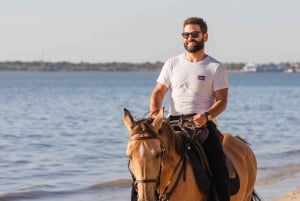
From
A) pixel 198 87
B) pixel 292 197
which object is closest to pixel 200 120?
pixel 198 87

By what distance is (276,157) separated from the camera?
75.1 feet

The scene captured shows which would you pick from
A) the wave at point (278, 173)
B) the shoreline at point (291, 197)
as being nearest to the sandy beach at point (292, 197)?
the shoreline at point (291, 197)

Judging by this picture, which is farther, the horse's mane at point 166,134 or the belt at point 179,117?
the belt at point 179,117

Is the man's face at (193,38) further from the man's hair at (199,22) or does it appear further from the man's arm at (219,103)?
the man's arm at (219,103)

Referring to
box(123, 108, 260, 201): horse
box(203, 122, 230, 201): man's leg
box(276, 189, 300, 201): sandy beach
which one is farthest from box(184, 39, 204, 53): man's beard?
box(276, 189, 300, 201): sandy beach

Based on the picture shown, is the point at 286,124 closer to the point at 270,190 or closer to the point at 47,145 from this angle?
the point at 47,145

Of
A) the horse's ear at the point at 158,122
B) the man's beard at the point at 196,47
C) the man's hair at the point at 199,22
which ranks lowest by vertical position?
the horse's ear at the point at 158,122

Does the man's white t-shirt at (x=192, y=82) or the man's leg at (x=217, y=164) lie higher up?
the man's white t-shirt at (x=192, y=82)

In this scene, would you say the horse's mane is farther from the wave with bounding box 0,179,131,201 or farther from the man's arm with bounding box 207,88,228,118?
the wave with bounding box 0,179,131,201

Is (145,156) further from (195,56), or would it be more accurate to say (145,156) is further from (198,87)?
(195,56)

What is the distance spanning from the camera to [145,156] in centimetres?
588

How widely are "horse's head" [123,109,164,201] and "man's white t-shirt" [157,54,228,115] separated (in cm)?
117

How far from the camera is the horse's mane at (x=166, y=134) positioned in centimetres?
605

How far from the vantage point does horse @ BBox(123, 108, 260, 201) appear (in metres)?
5.89
